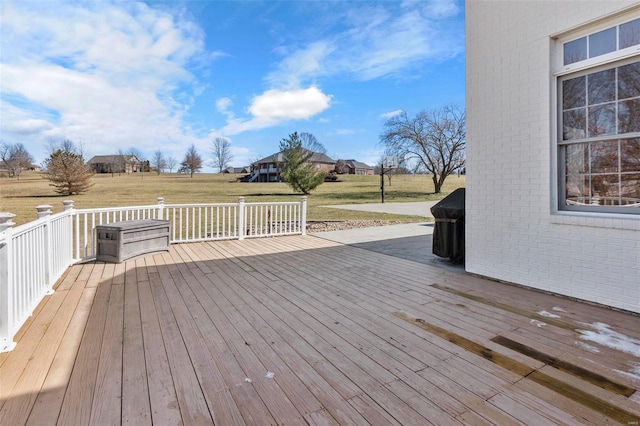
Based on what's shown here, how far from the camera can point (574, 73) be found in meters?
3.17

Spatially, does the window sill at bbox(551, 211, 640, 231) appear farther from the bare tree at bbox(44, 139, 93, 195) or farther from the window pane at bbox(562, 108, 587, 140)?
the bare tree at bbox(44, 139, 93, 195)

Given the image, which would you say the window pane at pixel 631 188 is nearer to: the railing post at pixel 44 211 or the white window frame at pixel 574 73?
the white window frame at pixel 574 73

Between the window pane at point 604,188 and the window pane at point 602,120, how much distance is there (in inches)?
17.4

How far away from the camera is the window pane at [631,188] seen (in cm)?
286

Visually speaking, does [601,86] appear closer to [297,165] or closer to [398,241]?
[398,241]

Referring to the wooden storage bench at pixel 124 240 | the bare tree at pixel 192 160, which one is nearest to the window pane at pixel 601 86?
the wooden storage bench at pixel 124 240

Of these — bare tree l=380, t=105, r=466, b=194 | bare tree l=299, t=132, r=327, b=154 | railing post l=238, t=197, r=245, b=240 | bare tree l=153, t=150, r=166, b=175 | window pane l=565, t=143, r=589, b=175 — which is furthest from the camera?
bare tree l=153, t=150, r=166, b=175

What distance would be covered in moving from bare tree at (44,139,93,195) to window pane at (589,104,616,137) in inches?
1078

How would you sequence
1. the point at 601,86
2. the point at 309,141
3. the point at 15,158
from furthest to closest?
the point at 15,158
the point at 309,141
the point at 601,86

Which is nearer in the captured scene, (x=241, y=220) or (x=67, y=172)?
(x=241, y=220)

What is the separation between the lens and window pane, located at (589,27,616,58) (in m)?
2.90

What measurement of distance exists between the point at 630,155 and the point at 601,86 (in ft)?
Answer: 2.45

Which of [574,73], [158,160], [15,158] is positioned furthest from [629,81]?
[158,160]

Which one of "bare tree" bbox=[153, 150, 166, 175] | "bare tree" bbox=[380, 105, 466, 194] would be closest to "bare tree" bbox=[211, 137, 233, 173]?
"bare tree" bbox=[153, 150, 166, 175]
